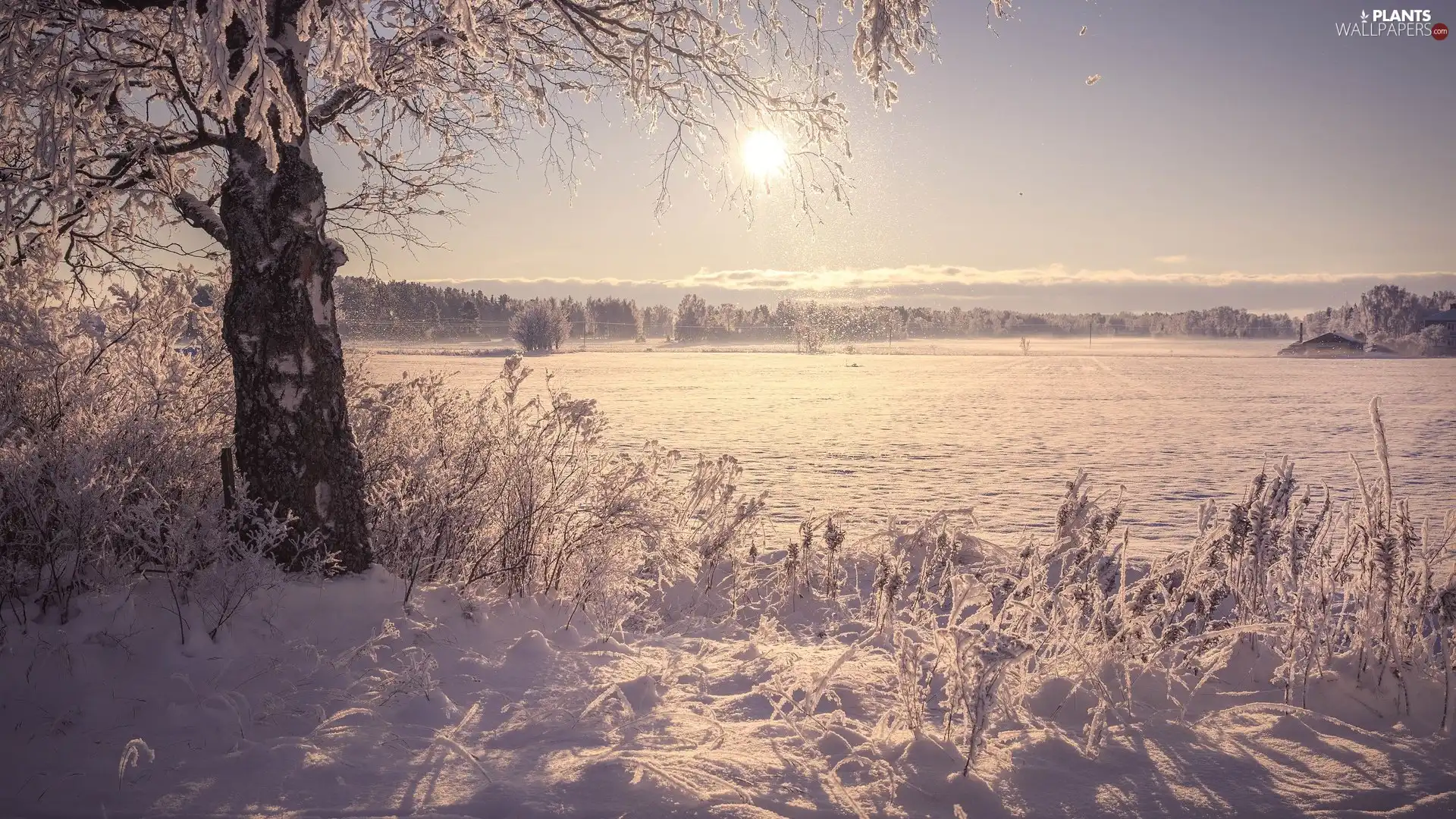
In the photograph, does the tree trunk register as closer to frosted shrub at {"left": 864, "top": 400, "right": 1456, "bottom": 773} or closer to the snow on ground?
the snow on ground

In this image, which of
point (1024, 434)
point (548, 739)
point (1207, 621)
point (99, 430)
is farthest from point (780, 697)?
point (1024, 434)

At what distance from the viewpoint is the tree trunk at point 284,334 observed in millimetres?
3791

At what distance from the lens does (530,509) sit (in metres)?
4.62

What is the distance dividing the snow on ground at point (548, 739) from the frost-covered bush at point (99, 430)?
0.40m

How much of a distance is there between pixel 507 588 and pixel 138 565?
5.98 feet

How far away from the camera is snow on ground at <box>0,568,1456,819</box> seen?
2.36m

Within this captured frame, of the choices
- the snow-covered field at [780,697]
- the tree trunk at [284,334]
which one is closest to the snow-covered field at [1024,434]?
the snow-covered field at [780,697]

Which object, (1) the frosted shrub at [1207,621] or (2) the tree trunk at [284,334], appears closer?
(1) the frosted shrub at [1207,621]

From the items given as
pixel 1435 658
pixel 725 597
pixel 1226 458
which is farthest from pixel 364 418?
pixel 1226 458

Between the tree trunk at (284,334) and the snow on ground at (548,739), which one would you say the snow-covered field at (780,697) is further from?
the tree trunk at (284,334)

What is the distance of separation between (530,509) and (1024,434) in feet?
50.5

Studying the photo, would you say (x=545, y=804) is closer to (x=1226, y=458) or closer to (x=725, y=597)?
(x=725, y=597)

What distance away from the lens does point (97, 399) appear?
173 inches

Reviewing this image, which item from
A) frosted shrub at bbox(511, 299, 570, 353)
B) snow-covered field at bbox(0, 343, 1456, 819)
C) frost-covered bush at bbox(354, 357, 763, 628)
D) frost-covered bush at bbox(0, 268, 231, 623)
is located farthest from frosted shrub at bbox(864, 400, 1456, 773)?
frosted shrub at bbox(511, 299, 570, 353)
